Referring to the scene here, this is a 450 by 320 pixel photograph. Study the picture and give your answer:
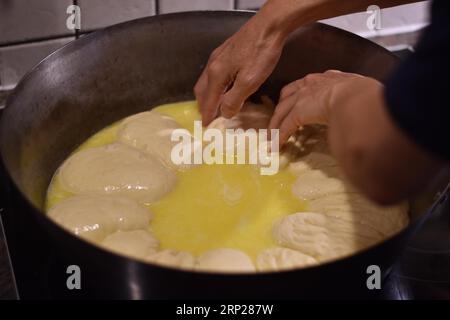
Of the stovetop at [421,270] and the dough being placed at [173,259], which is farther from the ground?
the dough being placed at [173,259]

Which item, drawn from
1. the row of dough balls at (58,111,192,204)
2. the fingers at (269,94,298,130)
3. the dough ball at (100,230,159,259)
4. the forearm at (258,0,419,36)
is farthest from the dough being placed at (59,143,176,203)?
the forearm at (258,0,419,36)

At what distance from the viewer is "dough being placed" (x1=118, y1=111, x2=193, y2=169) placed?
3.94ft

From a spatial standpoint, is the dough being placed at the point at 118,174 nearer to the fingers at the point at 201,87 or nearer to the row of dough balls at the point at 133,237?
the row of dough balls at the point at 133,237

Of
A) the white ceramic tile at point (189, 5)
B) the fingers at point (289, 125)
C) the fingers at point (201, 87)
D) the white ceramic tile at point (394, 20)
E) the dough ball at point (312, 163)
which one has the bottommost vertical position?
the dough ball at point (312, 163)

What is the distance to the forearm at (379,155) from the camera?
1.79 ft

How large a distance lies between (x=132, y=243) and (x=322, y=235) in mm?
335

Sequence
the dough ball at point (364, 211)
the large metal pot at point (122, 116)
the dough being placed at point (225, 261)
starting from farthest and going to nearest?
the dough ball at point (364, 211), the dough being placed at point (225, 261), the large metal pot at point (122, 116)

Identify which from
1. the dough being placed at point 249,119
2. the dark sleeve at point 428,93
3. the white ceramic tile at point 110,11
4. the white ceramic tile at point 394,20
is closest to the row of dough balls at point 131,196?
the dough being placed at point 249,119

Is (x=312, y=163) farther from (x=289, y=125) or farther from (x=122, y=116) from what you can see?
(x=122, y=116)

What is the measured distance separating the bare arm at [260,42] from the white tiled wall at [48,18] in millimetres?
274

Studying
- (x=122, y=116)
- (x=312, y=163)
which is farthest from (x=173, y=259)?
(x=122, y=116)

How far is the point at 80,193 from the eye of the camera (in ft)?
3.66

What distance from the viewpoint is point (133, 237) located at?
979mm
